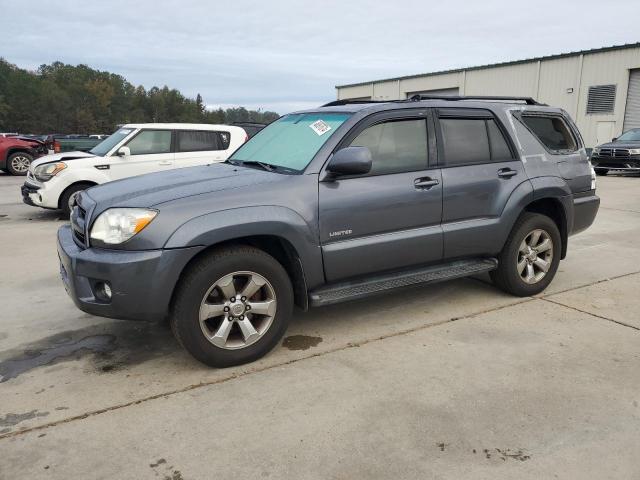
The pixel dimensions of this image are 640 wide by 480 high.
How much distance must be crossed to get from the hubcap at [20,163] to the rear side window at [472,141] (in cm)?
1688

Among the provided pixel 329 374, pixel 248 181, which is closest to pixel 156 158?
pixel 248 181

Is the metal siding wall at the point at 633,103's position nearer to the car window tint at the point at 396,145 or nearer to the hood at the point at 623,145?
the hood at the point at 623,145

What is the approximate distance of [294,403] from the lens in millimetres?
3059

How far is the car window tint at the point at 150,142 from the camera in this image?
30.3ft

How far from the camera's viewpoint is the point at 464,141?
174 inches

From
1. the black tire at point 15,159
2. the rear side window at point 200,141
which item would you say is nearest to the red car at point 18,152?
the black tire at point 15,159

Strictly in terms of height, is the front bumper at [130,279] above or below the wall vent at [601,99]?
below

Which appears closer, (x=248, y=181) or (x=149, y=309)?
(x=149, y=309)

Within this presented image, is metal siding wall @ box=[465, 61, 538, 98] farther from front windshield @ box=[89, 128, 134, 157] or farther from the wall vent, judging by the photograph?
front windshield @ box=[89, 128, 134, 157]

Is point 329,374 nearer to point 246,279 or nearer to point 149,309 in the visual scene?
point 246,279

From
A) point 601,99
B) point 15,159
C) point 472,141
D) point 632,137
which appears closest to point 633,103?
point 601,99

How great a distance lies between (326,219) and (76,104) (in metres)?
102

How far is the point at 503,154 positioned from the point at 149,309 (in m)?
3.21

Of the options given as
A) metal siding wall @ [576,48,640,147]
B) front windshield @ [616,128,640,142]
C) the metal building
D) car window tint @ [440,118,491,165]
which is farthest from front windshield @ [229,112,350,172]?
metal siding wall @ [576,48,640,147]
